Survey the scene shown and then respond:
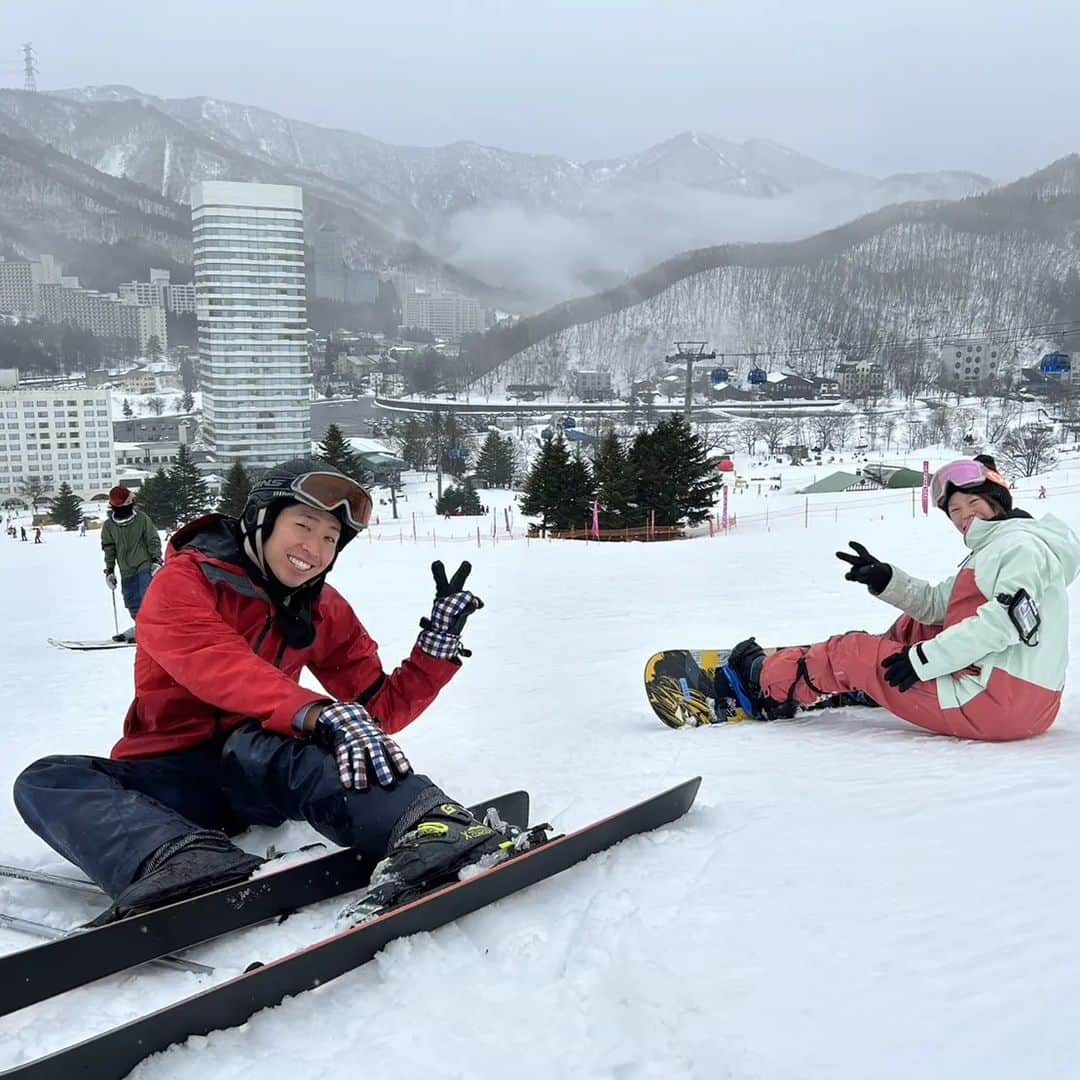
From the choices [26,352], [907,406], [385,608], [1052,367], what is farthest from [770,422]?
[26,352]

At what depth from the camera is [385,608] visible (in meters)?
10.3

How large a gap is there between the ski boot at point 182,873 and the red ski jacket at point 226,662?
39cm

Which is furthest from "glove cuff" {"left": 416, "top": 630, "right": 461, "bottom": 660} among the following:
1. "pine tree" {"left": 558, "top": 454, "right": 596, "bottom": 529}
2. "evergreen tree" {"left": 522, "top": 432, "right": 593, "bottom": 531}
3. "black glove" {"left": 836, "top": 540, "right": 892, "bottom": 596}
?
"pine tree" {"left": 558, "top": 454, "right": 596, "bottom": 529}

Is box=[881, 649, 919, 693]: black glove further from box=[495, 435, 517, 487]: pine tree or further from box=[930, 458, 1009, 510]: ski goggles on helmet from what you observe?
box=[495, 435, 517, 487]: pine tree

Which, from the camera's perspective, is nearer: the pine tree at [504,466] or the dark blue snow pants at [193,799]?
the dark blue snow pants at [193,799]

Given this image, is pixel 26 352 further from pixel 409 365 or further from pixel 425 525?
pixel 425 525

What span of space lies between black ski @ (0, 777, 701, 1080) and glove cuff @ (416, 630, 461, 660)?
943mm

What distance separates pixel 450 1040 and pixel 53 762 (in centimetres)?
162

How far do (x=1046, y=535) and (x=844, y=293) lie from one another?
166m

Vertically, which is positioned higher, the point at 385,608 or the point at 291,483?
the point at 291,483

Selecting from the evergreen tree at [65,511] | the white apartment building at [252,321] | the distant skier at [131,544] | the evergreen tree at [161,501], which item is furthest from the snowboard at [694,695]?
the white apartment building at [252,321]

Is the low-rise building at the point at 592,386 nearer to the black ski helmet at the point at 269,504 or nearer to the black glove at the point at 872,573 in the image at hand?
the black glove at the point at 872,573

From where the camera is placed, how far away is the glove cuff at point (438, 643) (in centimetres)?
304

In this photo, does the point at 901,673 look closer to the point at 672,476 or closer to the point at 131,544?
the point at 131,544
